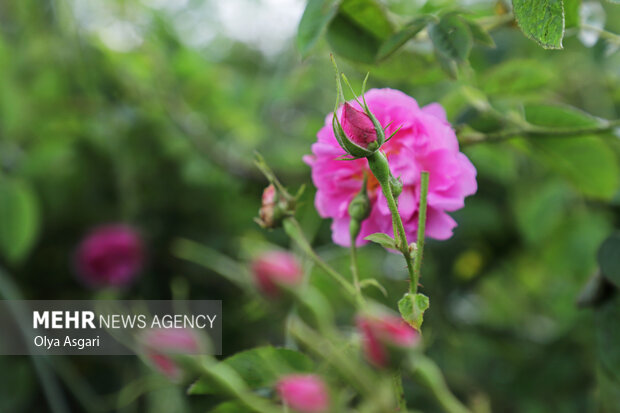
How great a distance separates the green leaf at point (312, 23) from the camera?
37 centimetres

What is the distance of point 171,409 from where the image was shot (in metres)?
0.66

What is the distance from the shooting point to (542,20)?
296 mm

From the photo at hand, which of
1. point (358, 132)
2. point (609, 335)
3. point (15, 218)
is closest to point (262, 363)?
point (358, 132)

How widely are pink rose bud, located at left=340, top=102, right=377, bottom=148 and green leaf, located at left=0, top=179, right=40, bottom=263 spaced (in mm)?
606

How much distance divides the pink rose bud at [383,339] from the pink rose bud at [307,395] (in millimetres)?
21

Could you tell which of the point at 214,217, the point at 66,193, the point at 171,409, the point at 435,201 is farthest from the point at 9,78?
the point at 435,201

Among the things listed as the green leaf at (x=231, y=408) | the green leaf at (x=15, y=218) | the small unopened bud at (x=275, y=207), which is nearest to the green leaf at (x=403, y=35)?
the small unopened bud at (x=275, y=207)

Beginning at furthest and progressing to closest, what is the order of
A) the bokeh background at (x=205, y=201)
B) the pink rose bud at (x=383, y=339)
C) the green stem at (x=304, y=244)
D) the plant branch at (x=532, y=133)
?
the bokeh background at (x=205, y=201)
the plant branch at (x=532, y=133)
the green stem at (x=304, y=244)
the pink rose bud at (x=383, y=339)

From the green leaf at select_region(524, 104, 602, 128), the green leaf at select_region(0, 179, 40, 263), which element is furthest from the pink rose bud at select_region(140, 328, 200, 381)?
the green leaf at select_region(0, 179, 40, 263)

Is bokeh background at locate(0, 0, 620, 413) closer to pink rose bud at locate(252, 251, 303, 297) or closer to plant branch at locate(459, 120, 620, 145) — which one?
plant branch at locate(459, 120, 620, 145)

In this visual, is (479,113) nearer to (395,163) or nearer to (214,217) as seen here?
(395,163)

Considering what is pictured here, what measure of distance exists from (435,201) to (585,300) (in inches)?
7.3

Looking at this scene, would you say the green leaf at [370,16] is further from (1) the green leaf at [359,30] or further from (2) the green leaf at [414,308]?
(2) the green leaf at [414,308]

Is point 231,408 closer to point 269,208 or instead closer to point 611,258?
point 269,208
